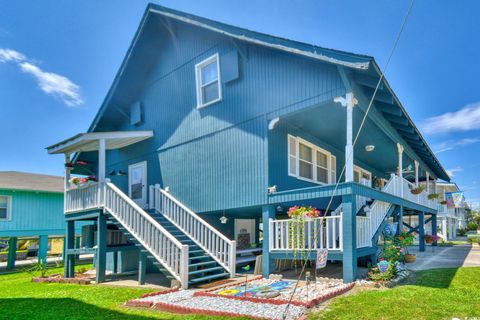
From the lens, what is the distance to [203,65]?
1212 cm

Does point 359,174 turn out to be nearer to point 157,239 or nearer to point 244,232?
point 244,232

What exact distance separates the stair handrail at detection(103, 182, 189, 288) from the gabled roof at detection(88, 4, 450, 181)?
5.61 meters

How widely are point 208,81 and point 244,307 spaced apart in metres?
8.09

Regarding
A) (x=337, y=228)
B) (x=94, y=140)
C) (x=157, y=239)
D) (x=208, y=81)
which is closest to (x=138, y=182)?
(x=94, y=140)

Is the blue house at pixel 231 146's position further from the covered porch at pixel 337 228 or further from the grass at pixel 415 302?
the grass at pixel 415 302

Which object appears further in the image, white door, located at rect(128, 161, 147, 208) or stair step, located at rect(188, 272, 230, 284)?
white door, located at rect(128, 161, 147, 208)

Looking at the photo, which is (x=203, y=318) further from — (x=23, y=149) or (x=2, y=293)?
(x=23, y=149)

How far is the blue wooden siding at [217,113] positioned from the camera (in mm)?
9727

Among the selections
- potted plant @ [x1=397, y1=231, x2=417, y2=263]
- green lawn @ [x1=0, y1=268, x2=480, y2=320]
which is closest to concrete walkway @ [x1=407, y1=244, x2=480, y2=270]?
potted plant @ [x1=397, y1=231, x2=417, y2=263]

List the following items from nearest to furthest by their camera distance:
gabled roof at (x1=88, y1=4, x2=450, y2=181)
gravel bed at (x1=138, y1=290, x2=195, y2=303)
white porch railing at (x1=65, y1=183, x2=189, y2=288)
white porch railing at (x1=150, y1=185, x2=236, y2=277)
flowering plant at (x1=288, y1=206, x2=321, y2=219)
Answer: gravel bed at (x1=138, y1=290, x2=195, y2=303) < gabled roof at (x1=88, y1=4, x2=450, y2=181) < flowering plant at (x1=288, y1=206, x2=321, y2=219) < white porch railing at (x1=65, y1=183, x2=189, y2=288) < white porch railing at (x1=150, y1=185, x2=236, y2=277)

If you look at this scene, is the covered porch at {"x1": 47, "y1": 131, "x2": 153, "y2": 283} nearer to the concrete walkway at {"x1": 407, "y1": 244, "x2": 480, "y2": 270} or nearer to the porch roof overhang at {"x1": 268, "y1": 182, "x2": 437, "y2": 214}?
the porch roof overhang at {"x1": 268, "y1": 182, "x2": 437, "y2": 214}

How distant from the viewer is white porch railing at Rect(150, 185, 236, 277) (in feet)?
31.7

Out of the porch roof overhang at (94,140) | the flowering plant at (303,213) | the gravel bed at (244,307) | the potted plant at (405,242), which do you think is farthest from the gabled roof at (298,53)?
the gravel bed at (244,307)

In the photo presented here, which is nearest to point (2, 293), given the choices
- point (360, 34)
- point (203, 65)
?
point (203, 65)
